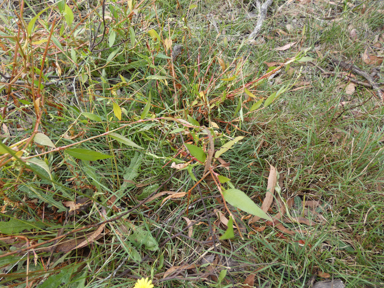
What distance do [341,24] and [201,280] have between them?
2236mm

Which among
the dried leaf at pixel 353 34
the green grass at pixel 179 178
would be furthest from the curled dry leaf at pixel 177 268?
the dried leaf at pixel 353 34

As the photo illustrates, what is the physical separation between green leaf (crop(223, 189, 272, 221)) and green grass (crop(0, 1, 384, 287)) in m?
0.13

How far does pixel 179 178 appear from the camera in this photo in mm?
1532

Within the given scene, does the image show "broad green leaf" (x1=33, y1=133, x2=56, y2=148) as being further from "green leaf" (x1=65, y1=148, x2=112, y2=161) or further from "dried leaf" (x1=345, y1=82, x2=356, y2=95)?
"dried leaf" (x1=345, y1=82, x2=356, y2=95)

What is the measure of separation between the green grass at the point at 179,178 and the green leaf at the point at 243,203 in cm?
13

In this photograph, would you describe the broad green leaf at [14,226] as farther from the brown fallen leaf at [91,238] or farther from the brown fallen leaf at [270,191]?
the brown fallen leaf at [270,191]

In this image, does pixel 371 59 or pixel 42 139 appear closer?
pixel 42 139

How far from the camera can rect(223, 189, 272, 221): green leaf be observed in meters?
0.86

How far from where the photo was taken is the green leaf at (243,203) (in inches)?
34.0

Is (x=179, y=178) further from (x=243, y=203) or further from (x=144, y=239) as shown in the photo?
(x=243, y=203)

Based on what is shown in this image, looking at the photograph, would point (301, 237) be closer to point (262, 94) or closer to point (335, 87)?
point (262, 94)

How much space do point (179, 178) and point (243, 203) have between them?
682mm

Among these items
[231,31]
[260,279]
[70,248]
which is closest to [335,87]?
[231,31]

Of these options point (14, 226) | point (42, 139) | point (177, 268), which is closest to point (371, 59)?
point (177, 268)
